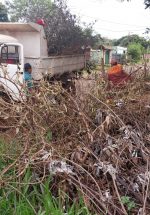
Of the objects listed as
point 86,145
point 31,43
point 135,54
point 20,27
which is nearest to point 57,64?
point 31,43

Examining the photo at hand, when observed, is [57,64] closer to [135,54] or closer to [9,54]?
[9,54]

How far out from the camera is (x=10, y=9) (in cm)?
4159

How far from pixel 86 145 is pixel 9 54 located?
621 centimetres

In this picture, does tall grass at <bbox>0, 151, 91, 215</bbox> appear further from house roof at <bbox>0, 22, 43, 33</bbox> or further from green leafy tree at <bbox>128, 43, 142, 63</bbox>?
house roof at <bbox>0, 22, 43, 33</bbox>

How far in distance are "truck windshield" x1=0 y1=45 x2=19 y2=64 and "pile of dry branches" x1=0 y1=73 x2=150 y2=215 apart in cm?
485

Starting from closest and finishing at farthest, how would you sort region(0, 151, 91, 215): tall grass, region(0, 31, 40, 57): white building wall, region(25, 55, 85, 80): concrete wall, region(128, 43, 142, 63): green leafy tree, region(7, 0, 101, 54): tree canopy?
region(0, 151, 91, 215): tall grass
region(128, 43, 142, 63): green leafy tree
region(25, 55, 85, 80): concrete wall
region(0, 31, 40, 57): white building wall
region(7, 0, 101, 54): tree canopy

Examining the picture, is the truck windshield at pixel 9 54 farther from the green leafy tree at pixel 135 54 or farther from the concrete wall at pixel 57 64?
the green leafy tree at pixel 135 54

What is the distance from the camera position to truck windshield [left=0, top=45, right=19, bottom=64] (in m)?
9.13

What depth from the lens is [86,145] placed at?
3711mm

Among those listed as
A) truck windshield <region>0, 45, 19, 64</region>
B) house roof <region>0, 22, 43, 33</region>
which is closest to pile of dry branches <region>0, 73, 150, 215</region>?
truck windshield <region>0, 45, 19, 64</region>

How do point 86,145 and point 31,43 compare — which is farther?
point 31,43

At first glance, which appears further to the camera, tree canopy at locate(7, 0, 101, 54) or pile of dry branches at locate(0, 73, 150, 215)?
tree canopy at locate(7, 0, 101, 54)

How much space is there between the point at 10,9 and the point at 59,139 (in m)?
39.9

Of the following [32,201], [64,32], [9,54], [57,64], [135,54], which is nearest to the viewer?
[32,201]
